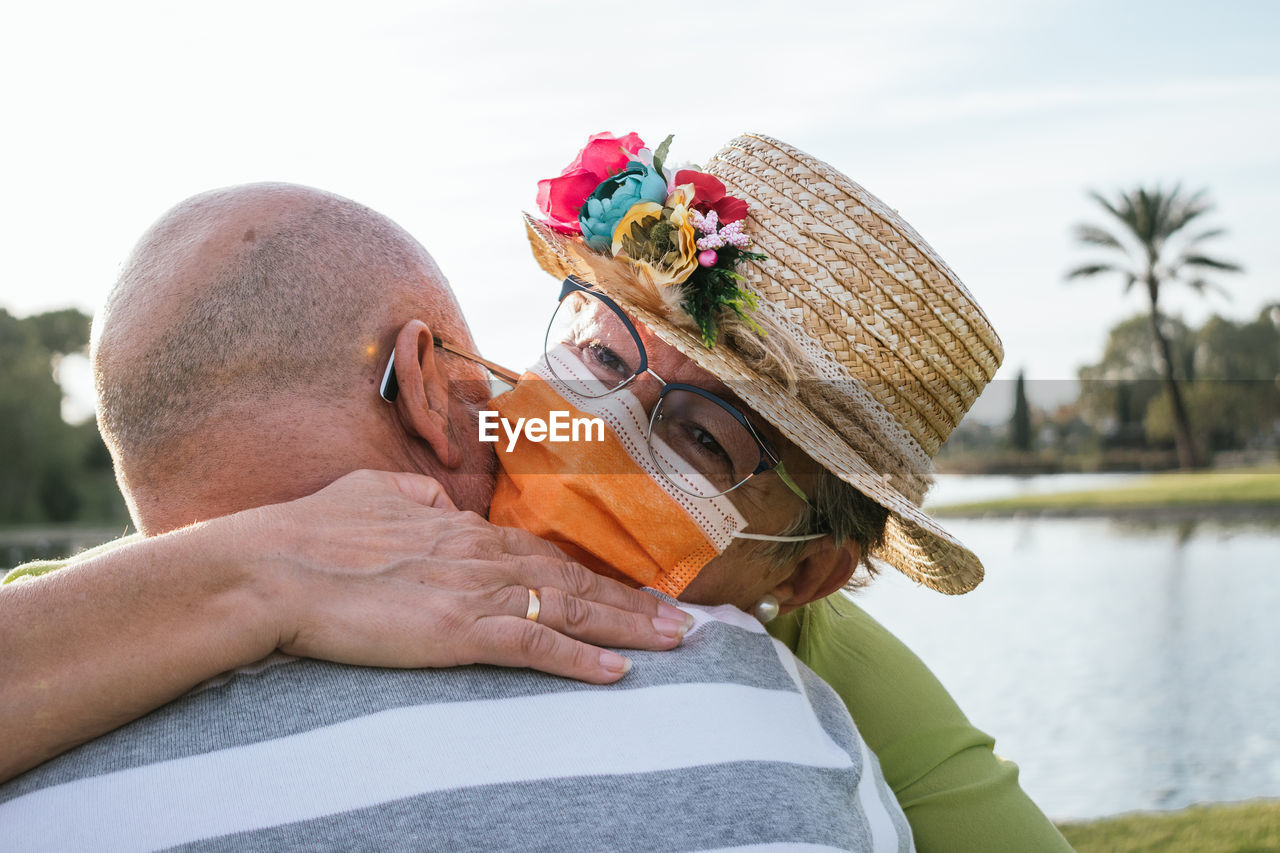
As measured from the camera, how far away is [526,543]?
2016 mm

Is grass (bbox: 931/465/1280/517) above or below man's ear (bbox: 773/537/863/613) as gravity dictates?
below

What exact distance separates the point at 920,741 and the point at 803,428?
1011 mm

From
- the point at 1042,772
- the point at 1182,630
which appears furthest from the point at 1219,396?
the point at 1042,772

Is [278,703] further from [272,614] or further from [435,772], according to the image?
[435,772]

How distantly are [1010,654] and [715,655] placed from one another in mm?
13207

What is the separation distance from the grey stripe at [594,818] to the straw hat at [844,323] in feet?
2.43

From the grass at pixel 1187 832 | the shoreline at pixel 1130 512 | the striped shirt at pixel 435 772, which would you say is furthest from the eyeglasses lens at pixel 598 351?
the shoreline at pixel 1130 512

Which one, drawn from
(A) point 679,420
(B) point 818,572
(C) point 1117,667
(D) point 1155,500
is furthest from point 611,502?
(D) point 1155,500

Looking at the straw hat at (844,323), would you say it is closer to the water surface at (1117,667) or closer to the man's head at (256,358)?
the water surface at (1117,667)

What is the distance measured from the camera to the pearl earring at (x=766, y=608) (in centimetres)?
251

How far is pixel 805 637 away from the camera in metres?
2.96

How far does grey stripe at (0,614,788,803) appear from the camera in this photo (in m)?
1.49

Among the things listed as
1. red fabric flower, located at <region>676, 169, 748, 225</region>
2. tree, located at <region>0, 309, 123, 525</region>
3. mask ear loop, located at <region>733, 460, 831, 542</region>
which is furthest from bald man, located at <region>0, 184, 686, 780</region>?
tree, located at <region>0, 309, 123, 525</region>

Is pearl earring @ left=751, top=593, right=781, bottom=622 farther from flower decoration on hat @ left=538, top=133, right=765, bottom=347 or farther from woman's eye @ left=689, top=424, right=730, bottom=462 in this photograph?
flower decoration on hat @ left=538, top=133, right=765, bottom=347
